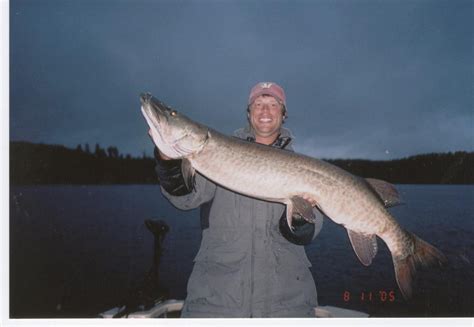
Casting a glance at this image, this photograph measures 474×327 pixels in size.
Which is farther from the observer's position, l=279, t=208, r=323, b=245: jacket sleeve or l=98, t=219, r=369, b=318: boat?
l=98, t=219, r=369, b=318: boat

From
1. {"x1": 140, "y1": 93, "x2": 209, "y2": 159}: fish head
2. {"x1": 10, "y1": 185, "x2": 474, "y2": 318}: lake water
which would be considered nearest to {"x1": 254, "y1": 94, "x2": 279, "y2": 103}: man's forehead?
{"x1": 140, "y1": 93, "x2": 209, "y2": 159}: fish head

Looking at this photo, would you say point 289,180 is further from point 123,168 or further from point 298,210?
point 123,168

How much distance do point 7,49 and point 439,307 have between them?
12.1 meters

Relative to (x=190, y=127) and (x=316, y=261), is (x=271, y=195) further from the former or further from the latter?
(x=316, y=261)

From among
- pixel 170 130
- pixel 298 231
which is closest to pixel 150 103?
pixel 170 130

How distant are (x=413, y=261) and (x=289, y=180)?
112 centimetres

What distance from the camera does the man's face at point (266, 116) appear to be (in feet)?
9.62

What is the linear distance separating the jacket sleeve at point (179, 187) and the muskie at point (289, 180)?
60 mm

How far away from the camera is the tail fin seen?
2688 millimetres

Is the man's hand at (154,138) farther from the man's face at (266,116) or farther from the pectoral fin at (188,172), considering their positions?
the man's face at (266,116)

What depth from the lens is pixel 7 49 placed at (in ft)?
10.1

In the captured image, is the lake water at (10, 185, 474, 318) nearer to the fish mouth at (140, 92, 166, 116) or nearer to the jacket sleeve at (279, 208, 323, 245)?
the fish mouth at (140, 92, 166, 116)

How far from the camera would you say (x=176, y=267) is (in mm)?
14961

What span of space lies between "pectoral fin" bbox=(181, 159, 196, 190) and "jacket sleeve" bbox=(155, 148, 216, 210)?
0.8 inches
